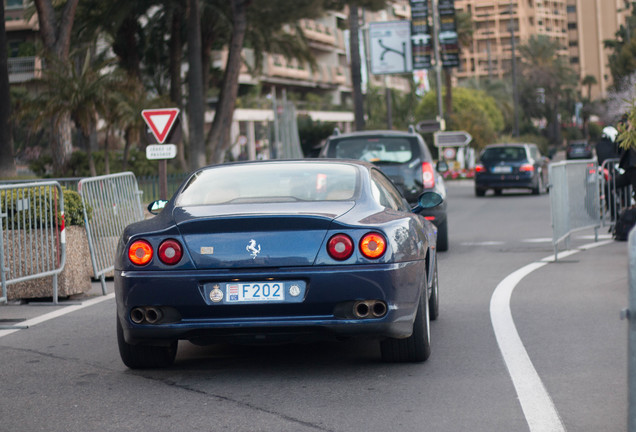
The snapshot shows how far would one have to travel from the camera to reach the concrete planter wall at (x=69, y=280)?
11.7 meters

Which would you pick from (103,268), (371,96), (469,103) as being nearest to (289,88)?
(371,96)

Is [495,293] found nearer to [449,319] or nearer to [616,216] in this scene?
[449,319]

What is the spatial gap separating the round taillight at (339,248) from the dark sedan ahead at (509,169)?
28422 mm

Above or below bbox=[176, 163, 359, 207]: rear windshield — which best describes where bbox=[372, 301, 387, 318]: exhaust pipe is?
below

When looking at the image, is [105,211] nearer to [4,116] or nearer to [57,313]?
[57,313]

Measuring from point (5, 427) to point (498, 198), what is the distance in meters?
29.2

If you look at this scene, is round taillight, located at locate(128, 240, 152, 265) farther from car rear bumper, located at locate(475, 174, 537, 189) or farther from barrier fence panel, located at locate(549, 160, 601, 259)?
car rear bumper, located at locate(475, 174, 537, 189)

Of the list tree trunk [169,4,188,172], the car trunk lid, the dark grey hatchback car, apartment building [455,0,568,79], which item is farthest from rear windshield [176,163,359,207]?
apartment building [455,0,568,79]

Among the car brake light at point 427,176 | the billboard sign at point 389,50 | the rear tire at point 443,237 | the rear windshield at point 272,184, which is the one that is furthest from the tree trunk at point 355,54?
the rear windshield at point 272,184

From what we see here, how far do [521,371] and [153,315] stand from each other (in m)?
2.27

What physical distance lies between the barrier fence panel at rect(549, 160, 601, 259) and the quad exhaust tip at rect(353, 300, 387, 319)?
792 centimetres

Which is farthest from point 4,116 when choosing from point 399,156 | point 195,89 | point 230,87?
point 399,156

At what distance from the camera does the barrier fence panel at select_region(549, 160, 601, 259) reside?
577 inches

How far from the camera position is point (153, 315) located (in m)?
6.76
